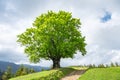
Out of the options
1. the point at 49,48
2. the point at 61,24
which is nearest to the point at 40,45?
the point at 49,48

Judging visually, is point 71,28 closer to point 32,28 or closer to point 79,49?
point 79,49

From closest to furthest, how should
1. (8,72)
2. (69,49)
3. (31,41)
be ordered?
(69,49)
(31,41)
(8,72)

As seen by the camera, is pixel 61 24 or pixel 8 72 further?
pixel 8 72

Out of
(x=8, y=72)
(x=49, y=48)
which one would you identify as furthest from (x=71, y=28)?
(x=8, y=72)

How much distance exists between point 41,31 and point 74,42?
344 inches

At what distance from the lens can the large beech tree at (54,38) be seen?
7038 centimetres

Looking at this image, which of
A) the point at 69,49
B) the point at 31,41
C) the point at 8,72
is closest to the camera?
the point at 69,49

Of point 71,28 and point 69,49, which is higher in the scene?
point 71,28

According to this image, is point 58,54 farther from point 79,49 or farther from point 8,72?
point 8,72

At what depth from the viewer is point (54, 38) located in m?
70.6

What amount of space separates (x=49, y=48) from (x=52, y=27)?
5390 millimetres

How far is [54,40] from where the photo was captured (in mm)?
71062

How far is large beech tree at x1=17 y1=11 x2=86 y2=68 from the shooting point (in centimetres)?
7038

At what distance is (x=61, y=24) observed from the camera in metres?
70.9
